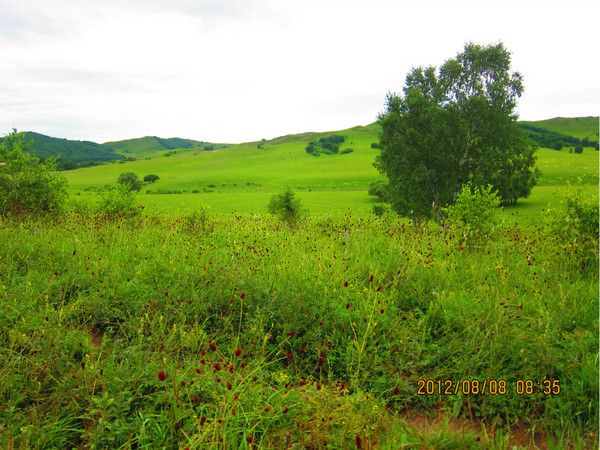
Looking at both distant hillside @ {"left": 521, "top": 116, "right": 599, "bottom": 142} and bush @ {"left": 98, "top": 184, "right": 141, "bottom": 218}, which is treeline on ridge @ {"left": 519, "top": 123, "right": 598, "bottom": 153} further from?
bush @ {"left": 98, "top": 184, "right": 141, "bottom": 218}

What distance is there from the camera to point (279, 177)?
87.1 m

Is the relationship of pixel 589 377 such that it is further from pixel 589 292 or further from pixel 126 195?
pixel 126 195

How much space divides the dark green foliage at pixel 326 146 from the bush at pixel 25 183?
106 m

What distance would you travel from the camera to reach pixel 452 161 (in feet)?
79.9

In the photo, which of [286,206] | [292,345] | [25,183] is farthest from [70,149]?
[292,345]

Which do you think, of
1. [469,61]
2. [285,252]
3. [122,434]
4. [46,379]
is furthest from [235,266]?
[469,61]

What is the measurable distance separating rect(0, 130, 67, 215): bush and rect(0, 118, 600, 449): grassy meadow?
652cm

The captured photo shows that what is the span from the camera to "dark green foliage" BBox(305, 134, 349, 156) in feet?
398

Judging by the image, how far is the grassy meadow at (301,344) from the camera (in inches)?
127

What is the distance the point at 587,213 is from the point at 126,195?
14.1 m

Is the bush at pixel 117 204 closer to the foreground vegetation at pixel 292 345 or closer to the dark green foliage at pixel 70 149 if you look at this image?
the foreground vegetation at pixel 292 345

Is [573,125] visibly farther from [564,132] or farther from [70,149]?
[70,149]

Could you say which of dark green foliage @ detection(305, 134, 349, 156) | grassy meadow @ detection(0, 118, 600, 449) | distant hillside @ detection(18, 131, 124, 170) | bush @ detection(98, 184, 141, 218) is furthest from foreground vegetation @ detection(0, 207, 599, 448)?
distant hillside @ detection(18, 131, 124, 170)

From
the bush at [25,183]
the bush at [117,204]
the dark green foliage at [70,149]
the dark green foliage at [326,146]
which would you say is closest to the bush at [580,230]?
the bush at [117,204]
